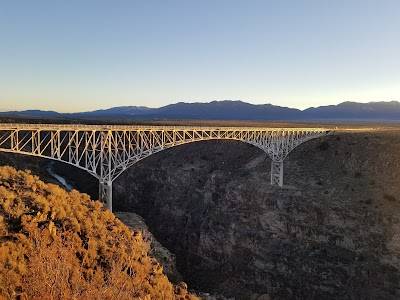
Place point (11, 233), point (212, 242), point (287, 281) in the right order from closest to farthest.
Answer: point (11, 233) → point (287, 281) → point (212, 242)

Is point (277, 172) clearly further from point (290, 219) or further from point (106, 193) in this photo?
point (106, 193)

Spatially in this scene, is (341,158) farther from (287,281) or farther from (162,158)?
(162,158)

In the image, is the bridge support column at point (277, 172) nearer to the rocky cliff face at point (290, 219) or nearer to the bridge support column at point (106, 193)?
the rocky cliff face at point (290, 219)

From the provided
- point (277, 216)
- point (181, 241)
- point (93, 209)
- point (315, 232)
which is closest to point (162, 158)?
point (181, 241)

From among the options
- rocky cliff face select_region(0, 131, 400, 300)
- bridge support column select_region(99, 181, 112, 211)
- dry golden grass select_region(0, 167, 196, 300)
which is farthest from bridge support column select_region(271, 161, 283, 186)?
dry golden grass select_region(0, 167, 196, 300)

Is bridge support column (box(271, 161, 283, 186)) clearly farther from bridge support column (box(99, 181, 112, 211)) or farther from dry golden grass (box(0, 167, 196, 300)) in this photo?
dry golden grass (box(0, 167, 196, 300))

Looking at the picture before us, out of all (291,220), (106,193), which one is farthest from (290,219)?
(106,193)
